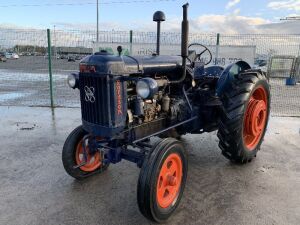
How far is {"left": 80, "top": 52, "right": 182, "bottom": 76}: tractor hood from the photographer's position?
107 inches

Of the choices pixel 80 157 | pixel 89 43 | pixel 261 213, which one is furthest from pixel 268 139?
pixel 89 43

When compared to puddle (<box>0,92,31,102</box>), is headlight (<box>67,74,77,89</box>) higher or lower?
higher

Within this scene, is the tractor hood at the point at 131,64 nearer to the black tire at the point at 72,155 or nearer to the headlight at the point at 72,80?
the headlight at the point at 72,80

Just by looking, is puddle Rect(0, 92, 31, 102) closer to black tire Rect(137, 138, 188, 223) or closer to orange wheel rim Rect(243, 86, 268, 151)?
orange wheel rim Rect(243, 86, 268, 151)

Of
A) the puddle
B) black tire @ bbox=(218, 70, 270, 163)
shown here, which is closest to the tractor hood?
black tire @ bbox=(218, 70, 270, 163)

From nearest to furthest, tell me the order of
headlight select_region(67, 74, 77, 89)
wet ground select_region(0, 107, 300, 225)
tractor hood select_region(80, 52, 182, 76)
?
tractor hood select_region(80, 52, 182, 76), wet ground select_region(0, 107, 300, 225), headlight select_region(67, 74, 77, 89)

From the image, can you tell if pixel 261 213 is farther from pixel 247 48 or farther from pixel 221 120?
pixel 247 48

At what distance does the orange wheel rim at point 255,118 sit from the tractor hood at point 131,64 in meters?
1.25

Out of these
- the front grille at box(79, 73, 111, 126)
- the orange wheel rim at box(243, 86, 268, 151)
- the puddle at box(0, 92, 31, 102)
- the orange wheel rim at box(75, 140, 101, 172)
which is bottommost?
the puddle at box(0, 92, 31, 102)

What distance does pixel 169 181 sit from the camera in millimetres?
2846

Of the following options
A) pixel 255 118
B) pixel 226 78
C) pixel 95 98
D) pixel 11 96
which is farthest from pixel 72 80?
pixel 11 96

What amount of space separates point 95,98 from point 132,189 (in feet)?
3.92

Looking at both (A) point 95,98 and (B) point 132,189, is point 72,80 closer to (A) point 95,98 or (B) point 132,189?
(A) point 95,98

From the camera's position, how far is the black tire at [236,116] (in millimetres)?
3600
